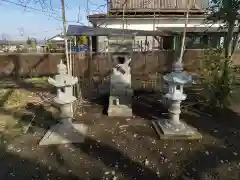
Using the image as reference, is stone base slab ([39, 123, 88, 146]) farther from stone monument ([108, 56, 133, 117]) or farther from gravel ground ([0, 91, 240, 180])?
stone monument ([108, 56, 133, 117])

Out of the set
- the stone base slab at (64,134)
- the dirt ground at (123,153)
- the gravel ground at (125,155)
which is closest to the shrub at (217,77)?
the dirt ground at (123,153)

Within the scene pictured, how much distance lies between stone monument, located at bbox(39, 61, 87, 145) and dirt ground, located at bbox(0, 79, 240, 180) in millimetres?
177

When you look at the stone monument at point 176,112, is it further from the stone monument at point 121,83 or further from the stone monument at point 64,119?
the stone monument at point 121,83

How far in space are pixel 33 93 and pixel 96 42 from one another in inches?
280

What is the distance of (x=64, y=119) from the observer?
483cm

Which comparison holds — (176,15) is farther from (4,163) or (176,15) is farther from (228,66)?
(4,163)

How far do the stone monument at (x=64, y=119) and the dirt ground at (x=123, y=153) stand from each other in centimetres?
18

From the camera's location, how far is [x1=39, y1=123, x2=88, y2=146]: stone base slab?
4.39 m

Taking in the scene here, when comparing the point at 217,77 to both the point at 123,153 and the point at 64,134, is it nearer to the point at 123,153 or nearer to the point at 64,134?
the point at 123,153

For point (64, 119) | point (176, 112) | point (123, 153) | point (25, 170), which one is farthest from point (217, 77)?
point (25, 170)

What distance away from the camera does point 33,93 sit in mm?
8188

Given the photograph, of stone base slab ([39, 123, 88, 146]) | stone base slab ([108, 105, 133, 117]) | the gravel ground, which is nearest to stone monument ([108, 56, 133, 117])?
stone base slab ([108, 105, 133, 117])

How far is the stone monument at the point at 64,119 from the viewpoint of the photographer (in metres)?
4.45

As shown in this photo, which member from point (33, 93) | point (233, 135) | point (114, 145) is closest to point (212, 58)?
point (233, 135)
